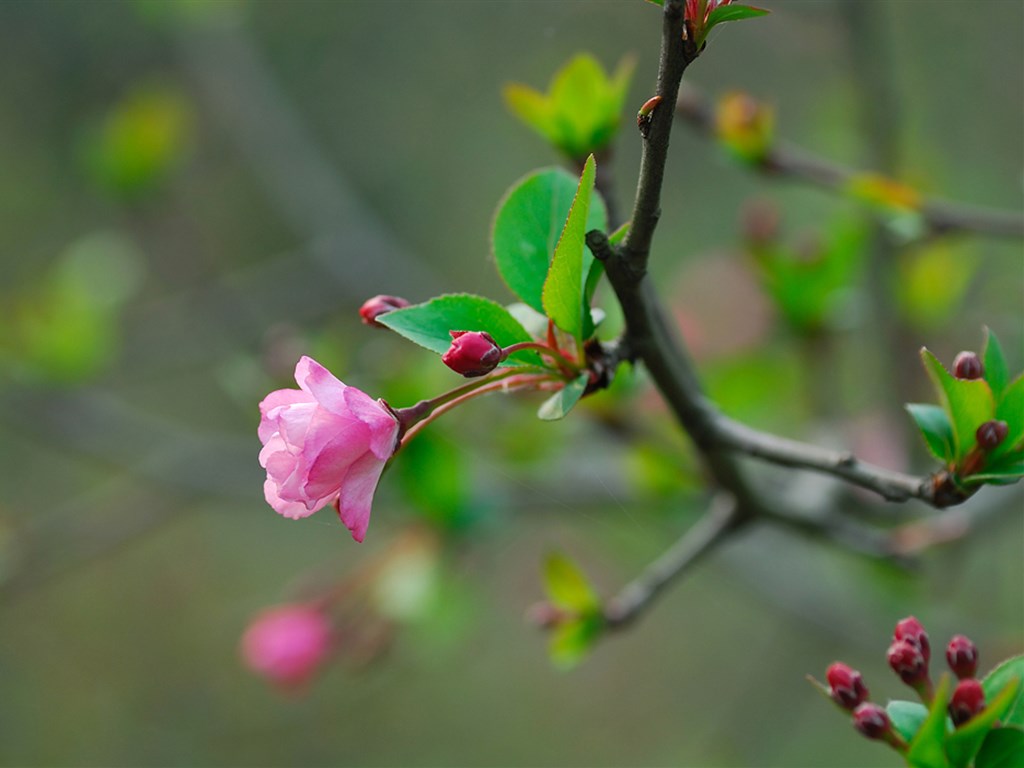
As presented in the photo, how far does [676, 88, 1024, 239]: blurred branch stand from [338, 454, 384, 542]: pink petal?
621 mm

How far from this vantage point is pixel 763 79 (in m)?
2.46

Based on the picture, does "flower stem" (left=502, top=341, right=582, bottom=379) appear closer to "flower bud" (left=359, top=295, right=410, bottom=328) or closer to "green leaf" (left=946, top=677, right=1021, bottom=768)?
"flower bud" (left=359, top=295, right=410, bottom=328)

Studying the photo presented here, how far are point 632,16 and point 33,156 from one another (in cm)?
172

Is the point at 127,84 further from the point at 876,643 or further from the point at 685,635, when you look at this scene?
the point at 876,643

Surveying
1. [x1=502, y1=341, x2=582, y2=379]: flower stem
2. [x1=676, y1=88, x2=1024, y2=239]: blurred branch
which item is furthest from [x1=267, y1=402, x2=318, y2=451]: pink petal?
[x1=676, y1=88, x2=1024, y2=239]: blurred branch

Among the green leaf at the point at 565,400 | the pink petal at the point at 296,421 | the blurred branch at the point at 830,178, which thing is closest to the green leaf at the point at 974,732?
the green leaf at the point at 565,400

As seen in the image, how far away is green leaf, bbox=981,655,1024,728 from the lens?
0.51 metres

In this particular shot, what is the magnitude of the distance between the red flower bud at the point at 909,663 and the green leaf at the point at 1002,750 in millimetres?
42

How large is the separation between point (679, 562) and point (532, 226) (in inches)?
12.9

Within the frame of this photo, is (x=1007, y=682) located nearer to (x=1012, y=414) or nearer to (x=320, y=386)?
(x=1012, y=414)

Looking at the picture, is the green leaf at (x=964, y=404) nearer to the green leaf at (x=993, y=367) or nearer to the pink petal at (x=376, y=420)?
the green leaf at (x=993, y=367)

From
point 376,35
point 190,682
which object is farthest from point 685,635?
point 376,35

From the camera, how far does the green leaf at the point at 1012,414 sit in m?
0.53

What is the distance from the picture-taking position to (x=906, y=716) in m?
0.52
